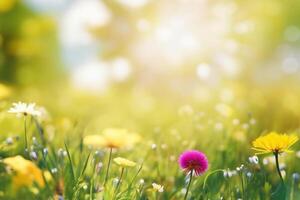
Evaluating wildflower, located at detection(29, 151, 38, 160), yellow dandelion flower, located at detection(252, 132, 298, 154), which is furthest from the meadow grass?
yellow dandelion flower, located at detection(252, 132, 298, 154)

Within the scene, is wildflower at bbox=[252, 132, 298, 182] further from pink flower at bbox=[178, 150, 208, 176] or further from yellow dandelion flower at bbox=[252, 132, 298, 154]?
pink flower at bbox=[178, 150, 208, 176]

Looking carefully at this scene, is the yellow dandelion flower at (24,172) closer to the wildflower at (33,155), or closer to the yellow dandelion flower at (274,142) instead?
the wildflower at (33,155)

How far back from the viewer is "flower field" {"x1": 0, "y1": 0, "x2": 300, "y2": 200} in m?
1.64

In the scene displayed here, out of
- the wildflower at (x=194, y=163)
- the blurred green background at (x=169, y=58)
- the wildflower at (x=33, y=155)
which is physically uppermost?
the blurred green background at (x=169, y=58)

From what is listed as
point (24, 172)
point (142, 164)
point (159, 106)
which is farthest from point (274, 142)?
point (159, 106)

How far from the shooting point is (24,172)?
1550mm

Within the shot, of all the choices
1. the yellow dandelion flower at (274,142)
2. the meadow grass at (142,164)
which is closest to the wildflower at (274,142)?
the yellow dandelion flower at (274,142)

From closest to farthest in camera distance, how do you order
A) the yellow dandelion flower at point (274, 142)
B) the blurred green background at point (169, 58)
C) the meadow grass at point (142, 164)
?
the yellow dandelion flower at point (274, 142) < the meadow grass at point (142, 164) < the blurred green background at point (169, 58)

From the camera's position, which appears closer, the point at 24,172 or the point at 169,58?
the point at 24,172

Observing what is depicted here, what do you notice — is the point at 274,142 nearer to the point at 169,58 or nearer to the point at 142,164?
the point at 142,164

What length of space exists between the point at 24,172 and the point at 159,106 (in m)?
3.49

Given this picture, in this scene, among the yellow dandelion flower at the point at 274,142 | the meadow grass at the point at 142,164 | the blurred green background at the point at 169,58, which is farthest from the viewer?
the blurred green background at the point at 169,58

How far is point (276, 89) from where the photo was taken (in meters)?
6.12

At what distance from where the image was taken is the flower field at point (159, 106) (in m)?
1.64
